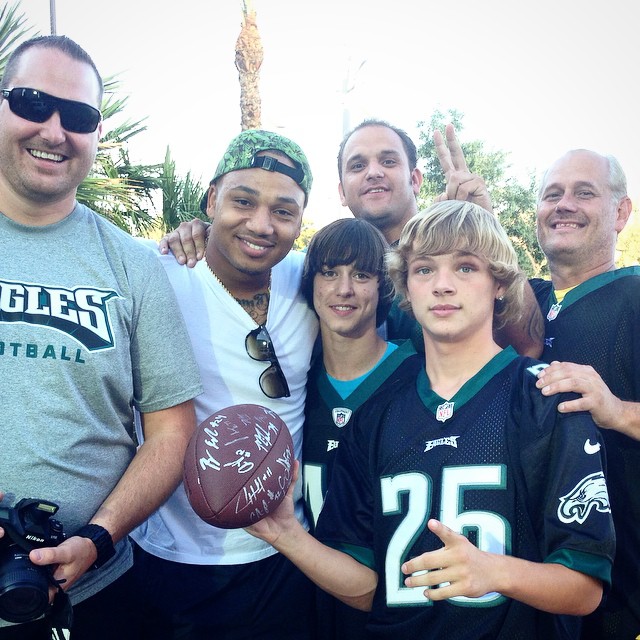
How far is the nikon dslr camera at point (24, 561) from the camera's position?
5.61 ft

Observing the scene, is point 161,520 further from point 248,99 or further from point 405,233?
point 248,99

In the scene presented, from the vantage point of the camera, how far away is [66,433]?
2.10 m

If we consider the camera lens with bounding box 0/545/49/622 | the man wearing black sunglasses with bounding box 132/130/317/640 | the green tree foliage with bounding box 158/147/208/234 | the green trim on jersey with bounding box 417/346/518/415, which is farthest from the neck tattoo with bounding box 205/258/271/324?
the green tree foliage with bounding box 158/147/208/234

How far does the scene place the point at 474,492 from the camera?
81.5 inches

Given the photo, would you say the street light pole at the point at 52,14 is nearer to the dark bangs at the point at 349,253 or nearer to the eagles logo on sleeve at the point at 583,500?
the dark bangs at the point at 349,253

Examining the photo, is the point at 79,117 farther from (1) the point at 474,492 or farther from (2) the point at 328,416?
(1) the point at 474,492

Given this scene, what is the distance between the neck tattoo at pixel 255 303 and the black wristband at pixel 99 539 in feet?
3.87

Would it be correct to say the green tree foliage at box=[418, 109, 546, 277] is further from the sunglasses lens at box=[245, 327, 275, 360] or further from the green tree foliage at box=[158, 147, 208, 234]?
the sunglasses lens at box=[245, 327, 275, 360]

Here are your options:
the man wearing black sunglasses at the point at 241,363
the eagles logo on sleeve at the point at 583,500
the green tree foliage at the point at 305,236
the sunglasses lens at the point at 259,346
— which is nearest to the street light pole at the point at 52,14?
the green tree foliage at the point at 305,236

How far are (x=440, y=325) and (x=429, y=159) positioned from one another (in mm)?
18112

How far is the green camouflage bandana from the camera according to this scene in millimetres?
2904

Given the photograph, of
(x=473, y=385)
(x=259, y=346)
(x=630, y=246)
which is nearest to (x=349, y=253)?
(x=259, y=346)

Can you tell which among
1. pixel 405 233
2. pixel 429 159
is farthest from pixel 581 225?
pixel 429 159

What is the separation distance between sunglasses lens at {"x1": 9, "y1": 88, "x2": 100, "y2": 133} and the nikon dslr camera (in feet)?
4.33
